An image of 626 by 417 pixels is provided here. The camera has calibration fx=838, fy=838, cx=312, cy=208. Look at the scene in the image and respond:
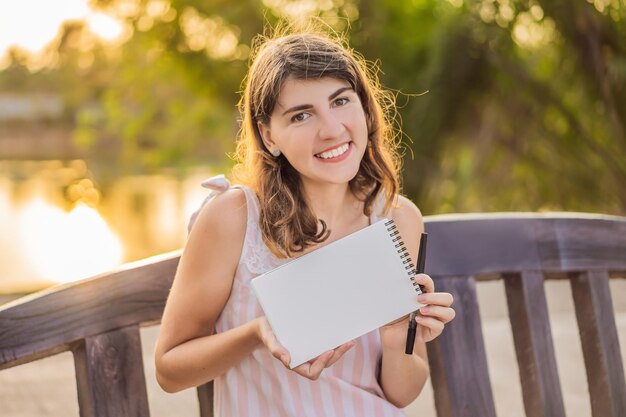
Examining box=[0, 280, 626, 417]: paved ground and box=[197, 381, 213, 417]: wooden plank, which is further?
box=[0, 280, 626, 417]: paved ground

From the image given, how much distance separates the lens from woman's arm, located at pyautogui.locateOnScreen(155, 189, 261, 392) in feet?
5.08

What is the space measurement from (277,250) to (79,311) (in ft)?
1.27

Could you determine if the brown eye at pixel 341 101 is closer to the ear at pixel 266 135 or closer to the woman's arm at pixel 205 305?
the ear at pixel 266 135

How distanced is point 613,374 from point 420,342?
0.56 m

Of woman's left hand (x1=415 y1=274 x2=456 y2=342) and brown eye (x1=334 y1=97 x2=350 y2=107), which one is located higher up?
brown eye (x1=334 y1=97 x2=350 y2=107)

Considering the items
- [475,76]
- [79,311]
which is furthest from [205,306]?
[475,76]

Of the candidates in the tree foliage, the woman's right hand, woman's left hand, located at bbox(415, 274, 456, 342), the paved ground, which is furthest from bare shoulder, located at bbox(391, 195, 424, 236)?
the tree foliage

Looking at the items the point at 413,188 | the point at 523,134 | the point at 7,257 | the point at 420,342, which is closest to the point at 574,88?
the point at 523,134

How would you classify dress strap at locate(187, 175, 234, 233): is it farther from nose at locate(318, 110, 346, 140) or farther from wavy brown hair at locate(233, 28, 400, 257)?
nose at locate(318, 110, 346, 140)

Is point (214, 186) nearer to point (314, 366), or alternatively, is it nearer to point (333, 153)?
point (333, 153)

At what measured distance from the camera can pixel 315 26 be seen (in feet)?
6.44

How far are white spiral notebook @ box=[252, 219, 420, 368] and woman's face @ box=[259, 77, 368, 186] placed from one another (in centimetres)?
23

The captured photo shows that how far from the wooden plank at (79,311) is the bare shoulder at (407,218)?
520mm

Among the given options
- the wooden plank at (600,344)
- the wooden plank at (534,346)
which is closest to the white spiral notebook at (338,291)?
the wooden plank at (534,346)
